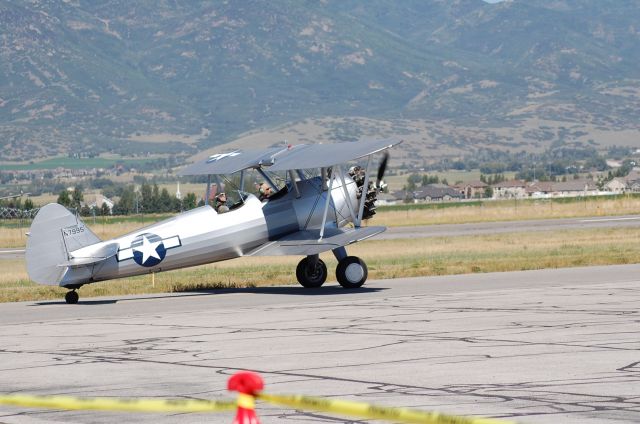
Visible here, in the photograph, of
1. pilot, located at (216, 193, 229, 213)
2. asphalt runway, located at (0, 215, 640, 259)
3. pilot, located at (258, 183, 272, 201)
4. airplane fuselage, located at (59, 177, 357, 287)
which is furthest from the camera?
asphalt runway, located at (0, 215, 640, 259)

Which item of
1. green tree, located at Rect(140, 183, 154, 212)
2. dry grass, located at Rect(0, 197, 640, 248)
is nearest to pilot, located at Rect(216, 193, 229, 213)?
dry grass, located at Rect(0, 197, 640, 248)

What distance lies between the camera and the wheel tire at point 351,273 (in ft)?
83.7

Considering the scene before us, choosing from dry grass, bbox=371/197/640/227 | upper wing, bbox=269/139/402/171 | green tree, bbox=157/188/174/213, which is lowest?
dry grass, bbox=371/197/640/227

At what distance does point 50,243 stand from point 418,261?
49.8ft

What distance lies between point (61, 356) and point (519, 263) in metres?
16.6

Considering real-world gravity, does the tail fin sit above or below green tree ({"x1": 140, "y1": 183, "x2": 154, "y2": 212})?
below

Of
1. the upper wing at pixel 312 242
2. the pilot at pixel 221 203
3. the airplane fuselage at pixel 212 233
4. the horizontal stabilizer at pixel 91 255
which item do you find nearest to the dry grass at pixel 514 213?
the airplane fuselage at pixel 212 233

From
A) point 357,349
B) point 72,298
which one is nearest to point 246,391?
point 357,349

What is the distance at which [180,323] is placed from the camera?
65.7ft

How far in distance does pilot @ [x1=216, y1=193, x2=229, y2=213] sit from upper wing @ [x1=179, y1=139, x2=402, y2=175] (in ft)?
3.24

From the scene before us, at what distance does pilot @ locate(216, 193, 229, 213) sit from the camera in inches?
977

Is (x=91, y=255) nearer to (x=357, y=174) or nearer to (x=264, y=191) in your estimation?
(x=264, y=191)

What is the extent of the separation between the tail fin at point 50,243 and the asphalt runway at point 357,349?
0.71 m

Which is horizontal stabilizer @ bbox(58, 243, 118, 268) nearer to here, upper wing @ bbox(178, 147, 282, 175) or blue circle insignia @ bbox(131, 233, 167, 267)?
blue circle insignia @ bbox(131, 233, 167, 267)
